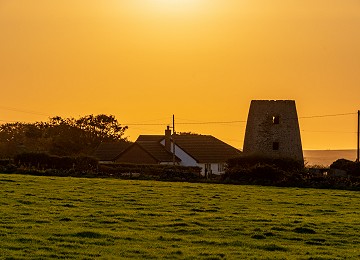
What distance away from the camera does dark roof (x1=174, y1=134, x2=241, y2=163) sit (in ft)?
378

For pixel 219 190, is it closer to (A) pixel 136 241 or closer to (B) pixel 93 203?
(B) pixel 93 203

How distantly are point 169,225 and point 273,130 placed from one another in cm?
6411

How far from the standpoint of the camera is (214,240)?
27.6 metres

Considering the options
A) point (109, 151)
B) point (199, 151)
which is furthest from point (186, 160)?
point (109, 151)

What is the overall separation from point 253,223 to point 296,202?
13469 mm

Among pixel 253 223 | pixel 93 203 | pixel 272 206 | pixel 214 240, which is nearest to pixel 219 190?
pixel 272 206

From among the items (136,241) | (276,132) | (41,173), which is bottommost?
(136,241)

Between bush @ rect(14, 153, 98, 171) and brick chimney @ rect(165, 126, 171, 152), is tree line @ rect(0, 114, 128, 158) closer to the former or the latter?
brick chimney @ rect(165, 126, 171, 152)

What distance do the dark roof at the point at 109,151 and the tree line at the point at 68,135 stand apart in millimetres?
11002

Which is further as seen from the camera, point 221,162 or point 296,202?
point 221,162

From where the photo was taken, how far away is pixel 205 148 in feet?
386

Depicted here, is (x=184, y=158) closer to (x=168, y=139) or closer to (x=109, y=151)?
(x=168, y=139)

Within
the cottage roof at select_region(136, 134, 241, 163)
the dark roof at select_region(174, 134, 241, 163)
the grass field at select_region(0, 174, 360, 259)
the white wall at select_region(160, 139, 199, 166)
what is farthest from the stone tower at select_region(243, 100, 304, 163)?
the grass field at select_region(0, 174, 360, 259)

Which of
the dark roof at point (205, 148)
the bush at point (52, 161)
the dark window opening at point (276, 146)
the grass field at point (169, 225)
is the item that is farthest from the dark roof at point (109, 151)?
the grass field at point (169, 225)
